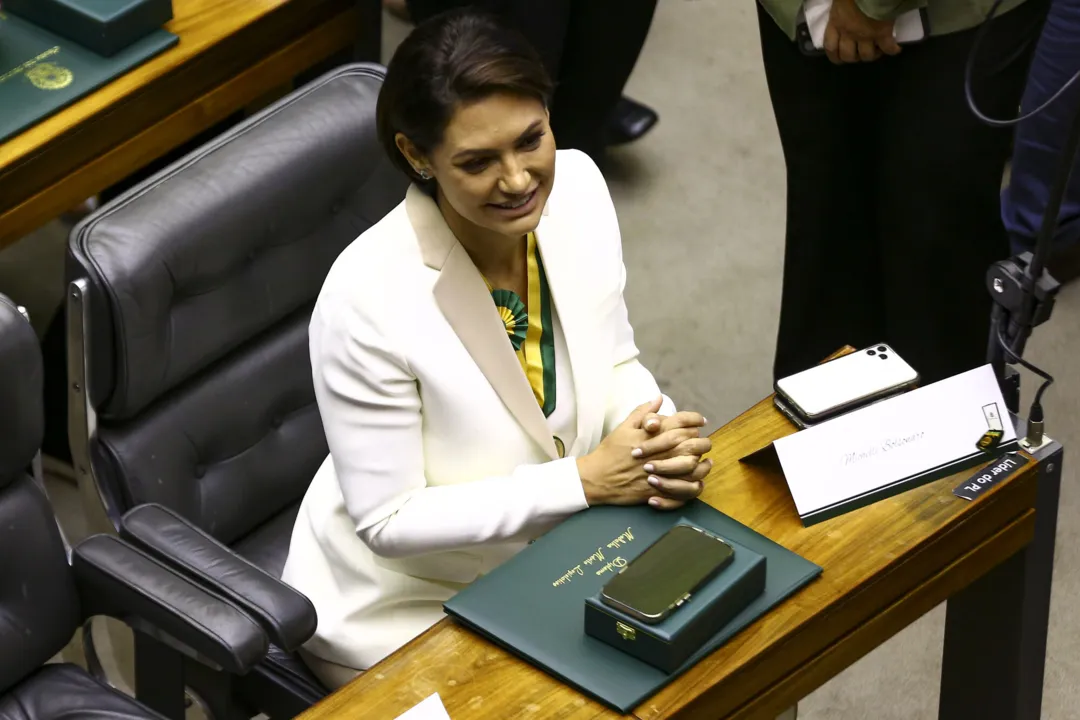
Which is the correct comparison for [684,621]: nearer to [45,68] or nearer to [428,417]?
[428,417]

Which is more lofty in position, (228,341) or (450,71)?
(450,71)

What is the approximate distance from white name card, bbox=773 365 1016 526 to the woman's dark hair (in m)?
0.55

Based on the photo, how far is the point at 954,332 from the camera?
2.85 metres

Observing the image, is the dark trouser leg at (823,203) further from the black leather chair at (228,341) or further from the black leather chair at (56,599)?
the black leather chair at (56,599)

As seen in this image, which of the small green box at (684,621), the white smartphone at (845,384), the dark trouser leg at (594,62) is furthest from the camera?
the dark trouser leg at (594,62)

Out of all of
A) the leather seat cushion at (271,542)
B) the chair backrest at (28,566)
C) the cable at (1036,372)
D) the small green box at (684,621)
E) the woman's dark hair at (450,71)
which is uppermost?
the woman's dark hair at (450,71)

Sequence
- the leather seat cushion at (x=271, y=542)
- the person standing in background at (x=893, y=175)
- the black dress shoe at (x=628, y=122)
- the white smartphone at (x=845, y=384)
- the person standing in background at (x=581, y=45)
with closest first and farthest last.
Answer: the white smartphone at (x=845, y=384) → the leather seat cushion at (x=271, y=542) → the person standing in background at (x=893, y=175) → the person standing in background at (x=581, y=45) → the black dress shoe at (x=628, y=122)

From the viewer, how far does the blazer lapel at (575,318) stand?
2113 millimetres

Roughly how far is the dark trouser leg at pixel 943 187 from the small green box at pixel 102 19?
134 centimetres

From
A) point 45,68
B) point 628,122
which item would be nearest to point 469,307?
point 45,68

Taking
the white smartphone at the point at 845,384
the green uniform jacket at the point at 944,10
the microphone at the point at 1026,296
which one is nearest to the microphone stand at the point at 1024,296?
the microphone at the point at 1026,296

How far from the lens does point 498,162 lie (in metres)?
1.94

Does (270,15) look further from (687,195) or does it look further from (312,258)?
(687,195)

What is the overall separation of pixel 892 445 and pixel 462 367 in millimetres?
540
